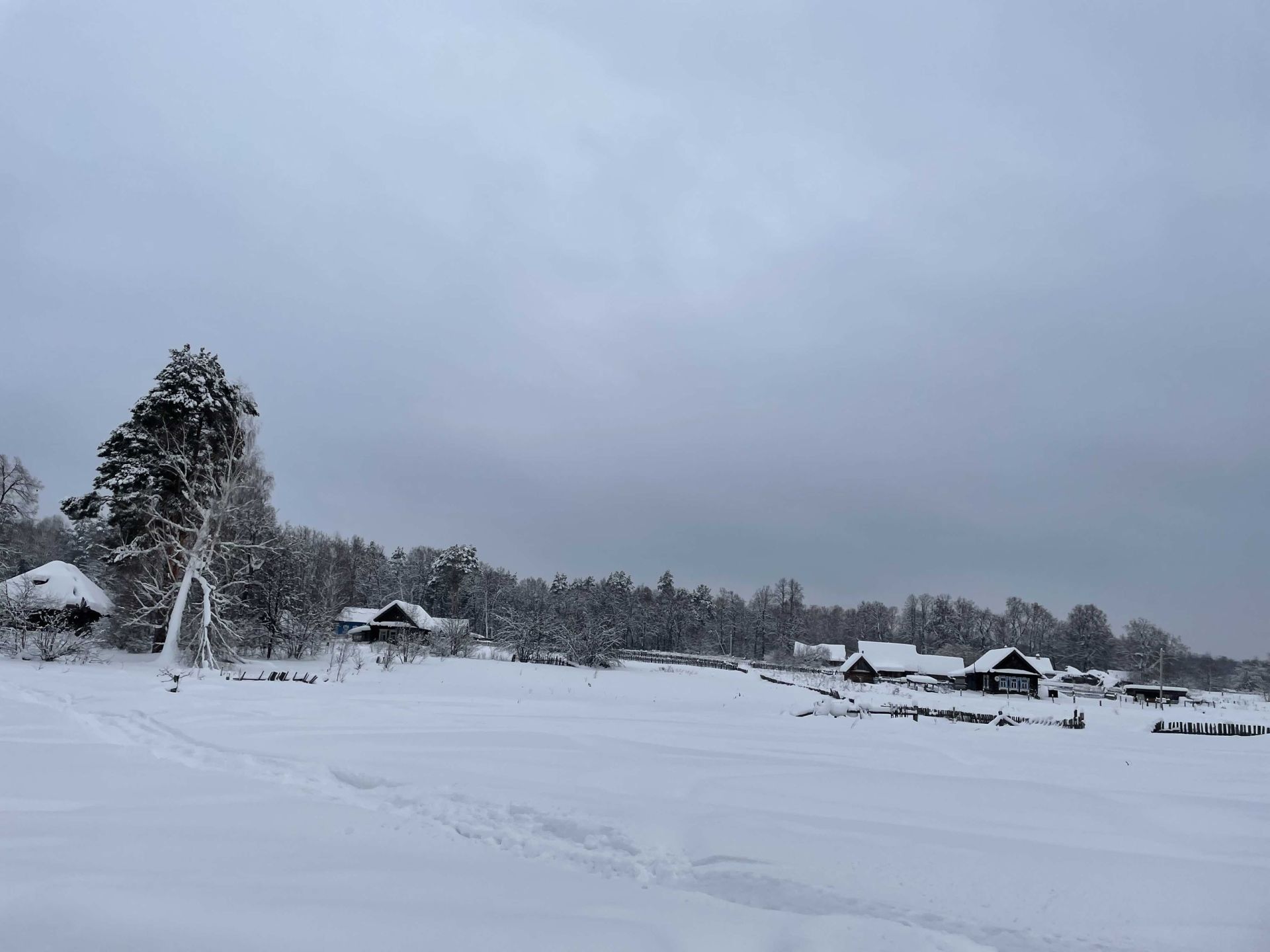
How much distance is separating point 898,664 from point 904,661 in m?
1.46

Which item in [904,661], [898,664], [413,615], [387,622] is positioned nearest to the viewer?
[413,615]

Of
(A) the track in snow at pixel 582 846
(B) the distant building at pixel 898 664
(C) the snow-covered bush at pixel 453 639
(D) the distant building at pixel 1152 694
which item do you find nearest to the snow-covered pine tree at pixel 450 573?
(C) the snow-covered bush at pixel 453 639

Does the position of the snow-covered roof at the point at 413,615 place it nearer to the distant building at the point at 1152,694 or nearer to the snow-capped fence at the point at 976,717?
the snow-capped fence at the point at 976,717

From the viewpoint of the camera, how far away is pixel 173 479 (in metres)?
29.8

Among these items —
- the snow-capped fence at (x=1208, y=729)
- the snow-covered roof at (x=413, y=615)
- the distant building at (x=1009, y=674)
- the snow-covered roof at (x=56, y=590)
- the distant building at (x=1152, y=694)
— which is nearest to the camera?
the snow-capped fence at (x=1208, y=729)

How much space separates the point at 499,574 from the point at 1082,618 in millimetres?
84596

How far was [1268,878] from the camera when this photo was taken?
21.3 ft

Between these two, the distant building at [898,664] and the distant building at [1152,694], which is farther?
the distant building at [898,664]

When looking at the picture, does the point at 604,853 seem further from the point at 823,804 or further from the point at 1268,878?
the point at 1268,878

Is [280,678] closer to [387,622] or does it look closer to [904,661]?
[387,622]

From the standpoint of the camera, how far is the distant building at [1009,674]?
59.0 meters

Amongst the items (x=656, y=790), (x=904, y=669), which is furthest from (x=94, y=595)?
(x=904, y=669)

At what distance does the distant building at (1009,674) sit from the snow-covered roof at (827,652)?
1802cm

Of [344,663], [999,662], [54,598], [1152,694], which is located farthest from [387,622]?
[1152,694]
